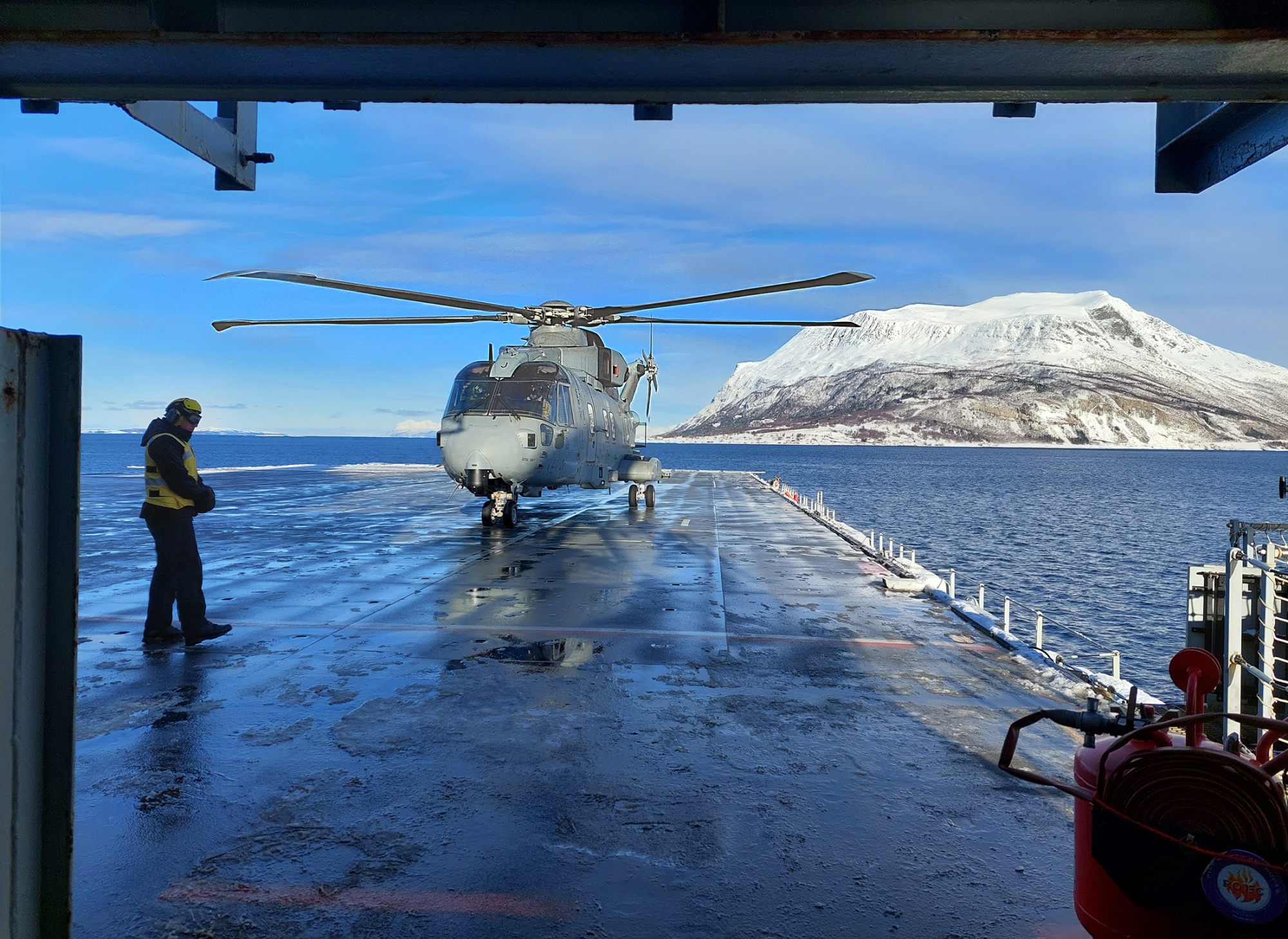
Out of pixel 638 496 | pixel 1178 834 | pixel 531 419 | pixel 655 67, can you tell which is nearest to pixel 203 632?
pixel 655 67

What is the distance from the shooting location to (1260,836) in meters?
2.50

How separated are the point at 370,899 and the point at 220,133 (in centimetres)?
513

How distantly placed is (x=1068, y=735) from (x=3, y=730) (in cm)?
638

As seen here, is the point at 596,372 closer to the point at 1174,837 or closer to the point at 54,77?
the point at 54,77

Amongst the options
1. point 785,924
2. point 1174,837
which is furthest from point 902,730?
point 1174,837

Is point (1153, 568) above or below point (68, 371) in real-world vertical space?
below

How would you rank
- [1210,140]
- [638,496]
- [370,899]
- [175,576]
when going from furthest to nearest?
[638,496] < [175,576] < [1210,140] < [370,899]

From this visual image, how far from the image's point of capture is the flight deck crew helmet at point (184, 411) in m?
8.00

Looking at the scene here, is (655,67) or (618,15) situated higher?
(618,15)

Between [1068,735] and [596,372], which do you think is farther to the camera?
[596,372]

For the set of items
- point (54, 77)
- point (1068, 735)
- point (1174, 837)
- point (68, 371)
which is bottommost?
point (1068, 735)

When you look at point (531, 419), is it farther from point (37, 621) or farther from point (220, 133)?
point (37, 621)

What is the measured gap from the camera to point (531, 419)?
16.1 meters

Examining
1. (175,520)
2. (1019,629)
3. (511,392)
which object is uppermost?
(511,392)
